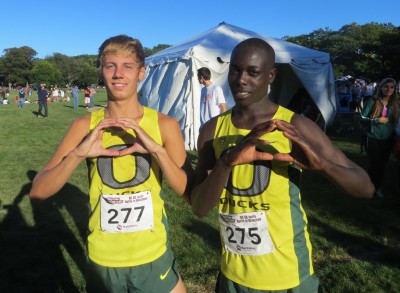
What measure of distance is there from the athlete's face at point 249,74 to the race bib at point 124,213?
29.1 inches

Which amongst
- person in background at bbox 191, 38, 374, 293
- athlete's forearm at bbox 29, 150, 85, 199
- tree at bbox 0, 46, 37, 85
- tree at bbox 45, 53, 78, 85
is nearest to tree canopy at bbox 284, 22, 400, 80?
person in background at bbox 191, 38, 374, 293

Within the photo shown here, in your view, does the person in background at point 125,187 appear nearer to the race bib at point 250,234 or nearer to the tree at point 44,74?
the race bib at point 250,234

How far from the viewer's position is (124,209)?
6.41 feet

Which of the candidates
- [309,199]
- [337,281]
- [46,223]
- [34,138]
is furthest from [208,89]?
[34,138]

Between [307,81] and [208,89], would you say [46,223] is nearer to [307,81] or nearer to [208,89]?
[208,89]

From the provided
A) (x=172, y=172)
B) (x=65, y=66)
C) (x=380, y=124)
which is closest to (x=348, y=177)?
(x=172, y=172)

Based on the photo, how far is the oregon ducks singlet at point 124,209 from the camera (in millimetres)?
1938

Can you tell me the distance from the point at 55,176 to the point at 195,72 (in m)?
8.53

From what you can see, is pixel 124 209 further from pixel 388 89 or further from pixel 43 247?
pixel 388 89

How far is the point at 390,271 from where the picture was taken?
369 centimetres

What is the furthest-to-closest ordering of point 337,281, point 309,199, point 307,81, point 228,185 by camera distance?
point 307,81 < point 309,199 < point 337,281 < point 228,185

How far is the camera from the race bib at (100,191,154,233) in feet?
6.41

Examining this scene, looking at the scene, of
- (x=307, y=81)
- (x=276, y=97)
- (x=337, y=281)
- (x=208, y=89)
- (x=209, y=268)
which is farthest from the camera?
(x=276, y=97)

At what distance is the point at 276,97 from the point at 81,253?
12184mm
